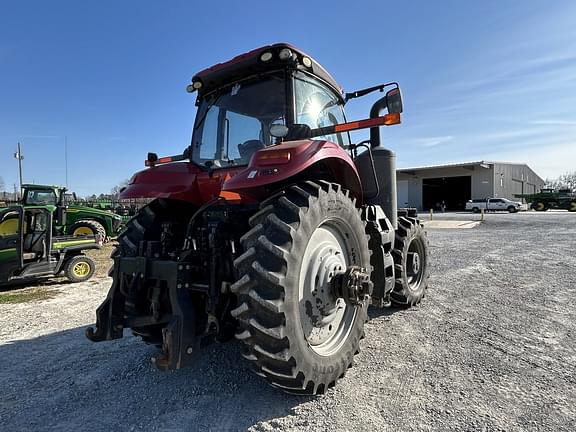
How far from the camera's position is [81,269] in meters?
7.39

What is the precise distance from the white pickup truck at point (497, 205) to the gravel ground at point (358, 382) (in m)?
36.3

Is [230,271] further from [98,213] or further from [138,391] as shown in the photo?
[98,213]

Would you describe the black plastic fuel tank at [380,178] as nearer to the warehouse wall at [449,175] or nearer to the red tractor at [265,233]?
the red tractor at [265,233]

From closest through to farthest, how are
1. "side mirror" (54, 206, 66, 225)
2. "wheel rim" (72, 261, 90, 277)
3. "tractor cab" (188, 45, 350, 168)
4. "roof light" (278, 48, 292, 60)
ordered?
1. "roof light" (278, 48, 292, 60)
2. "tractor cab" (188, 45, 350, 168)
3. "wheel rim" (72, 261, 90, 277)
4. "side mirror" (54, 206, 66, 225)

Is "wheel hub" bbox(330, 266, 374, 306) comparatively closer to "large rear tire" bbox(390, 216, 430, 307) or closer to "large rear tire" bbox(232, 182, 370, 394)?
"large rear tire" bbox(232, 182, 370, 394)

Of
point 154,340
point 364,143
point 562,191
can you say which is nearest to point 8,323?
point 154,340

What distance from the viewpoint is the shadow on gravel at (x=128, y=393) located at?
2307mm

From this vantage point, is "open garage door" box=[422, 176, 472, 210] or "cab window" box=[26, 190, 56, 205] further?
"open garage door" box=[422, 176, 472, 210]

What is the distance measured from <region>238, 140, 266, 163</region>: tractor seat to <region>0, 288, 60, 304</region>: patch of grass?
15.9 ft

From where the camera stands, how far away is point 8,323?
457 centimetres

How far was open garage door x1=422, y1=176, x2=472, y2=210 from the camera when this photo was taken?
4869 cm

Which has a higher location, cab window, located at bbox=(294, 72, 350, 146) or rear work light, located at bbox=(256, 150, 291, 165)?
cab window, located at bbox=(294, 72, 350, 146)

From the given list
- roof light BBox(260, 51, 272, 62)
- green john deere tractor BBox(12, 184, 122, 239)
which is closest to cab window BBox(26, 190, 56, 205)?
green john deere tractor BBox(12, 184, 122, 239)

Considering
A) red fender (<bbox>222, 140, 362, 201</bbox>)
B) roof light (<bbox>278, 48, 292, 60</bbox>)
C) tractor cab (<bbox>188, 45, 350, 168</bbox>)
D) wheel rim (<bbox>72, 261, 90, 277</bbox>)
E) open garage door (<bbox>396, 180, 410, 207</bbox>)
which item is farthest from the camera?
open garage door (<bbox>396, 180, 410, 207</bbox>)
